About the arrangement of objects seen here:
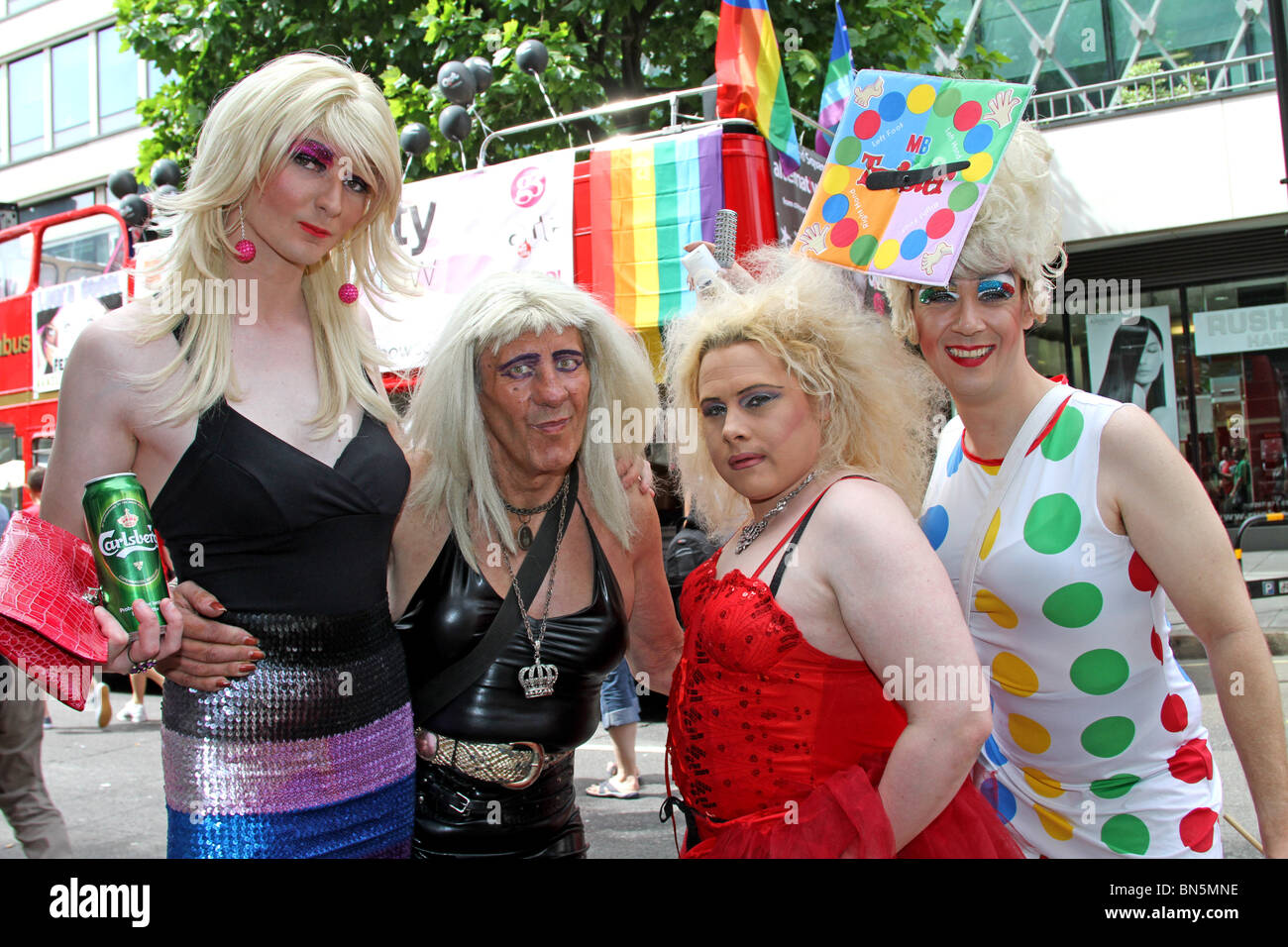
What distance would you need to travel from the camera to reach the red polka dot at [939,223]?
6.59 ft

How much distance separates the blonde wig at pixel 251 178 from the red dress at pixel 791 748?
92 cm

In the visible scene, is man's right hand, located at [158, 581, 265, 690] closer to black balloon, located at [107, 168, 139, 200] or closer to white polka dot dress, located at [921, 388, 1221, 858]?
white polka dot dress, located at [921, 388, 1221, 858]

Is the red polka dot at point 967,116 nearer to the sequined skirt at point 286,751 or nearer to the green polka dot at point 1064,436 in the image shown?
the green polka dot at point 1064,436

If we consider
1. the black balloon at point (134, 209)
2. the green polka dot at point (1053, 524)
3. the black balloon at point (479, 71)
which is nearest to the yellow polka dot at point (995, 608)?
the green polka dot at point (1053, 524)

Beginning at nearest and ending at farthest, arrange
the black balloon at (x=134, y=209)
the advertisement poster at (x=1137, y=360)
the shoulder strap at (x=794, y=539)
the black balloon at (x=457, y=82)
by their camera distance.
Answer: the shoulder strap at (x=794, y=539) < the black balloon at (x=457, y=82) < the black balloon at (x=134, y=209) < the advertisement poster at (x=1137, y=360)

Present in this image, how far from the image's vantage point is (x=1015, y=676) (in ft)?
6.64

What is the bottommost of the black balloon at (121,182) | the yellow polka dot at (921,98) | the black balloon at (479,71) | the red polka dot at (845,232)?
the red polka dot at (845,232)

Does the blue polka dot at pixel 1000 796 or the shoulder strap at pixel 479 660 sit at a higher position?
the shoulder strap at pixel 479 660

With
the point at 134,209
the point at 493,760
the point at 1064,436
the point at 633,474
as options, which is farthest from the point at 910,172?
the point at 134,209

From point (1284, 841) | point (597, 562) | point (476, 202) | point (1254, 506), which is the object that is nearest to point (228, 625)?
point (597, 562)

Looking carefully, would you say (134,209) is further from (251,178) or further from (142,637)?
(142,637)

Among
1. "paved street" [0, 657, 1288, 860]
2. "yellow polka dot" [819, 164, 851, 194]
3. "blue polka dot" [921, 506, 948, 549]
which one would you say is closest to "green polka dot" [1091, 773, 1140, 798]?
"blue polka dot" [921, 506, 948, 549]
